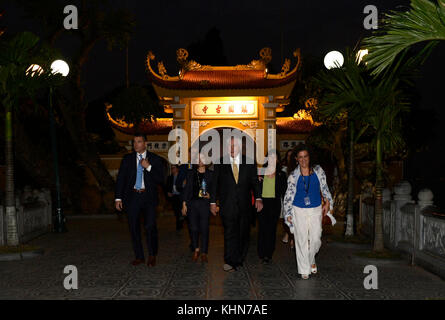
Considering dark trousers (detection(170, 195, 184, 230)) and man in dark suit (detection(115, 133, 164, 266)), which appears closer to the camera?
man in dark suit (detection(115, 133, 164, 266))

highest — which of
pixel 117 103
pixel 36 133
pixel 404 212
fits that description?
pixel 117 103

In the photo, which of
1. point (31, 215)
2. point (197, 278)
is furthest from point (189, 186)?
point (31, 215)

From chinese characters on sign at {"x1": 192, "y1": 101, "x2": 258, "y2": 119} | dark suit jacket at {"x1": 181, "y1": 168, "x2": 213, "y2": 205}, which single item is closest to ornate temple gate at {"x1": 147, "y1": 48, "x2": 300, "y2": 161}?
chinese characters on sign at {"x1": 192, "y1": 101, "x2": 258, "y2": 119}

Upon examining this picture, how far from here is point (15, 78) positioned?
8.27 metres

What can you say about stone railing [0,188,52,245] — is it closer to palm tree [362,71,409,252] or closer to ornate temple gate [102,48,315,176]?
palm tree [362,71,409,252]

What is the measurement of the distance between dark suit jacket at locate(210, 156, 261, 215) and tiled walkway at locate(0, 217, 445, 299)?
3.28 feet

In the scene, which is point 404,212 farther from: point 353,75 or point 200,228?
point 200,228

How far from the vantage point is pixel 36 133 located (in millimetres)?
18500

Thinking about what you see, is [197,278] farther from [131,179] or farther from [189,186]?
[131,179]

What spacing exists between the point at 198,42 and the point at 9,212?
41.4m

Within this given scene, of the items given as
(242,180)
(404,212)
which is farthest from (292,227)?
(404,212)

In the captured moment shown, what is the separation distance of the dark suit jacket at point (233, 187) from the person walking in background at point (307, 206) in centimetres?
78

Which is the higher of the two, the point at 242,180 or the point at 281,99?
the point at 281,99

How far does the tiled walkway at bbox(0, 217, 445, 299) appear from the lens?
557cm
